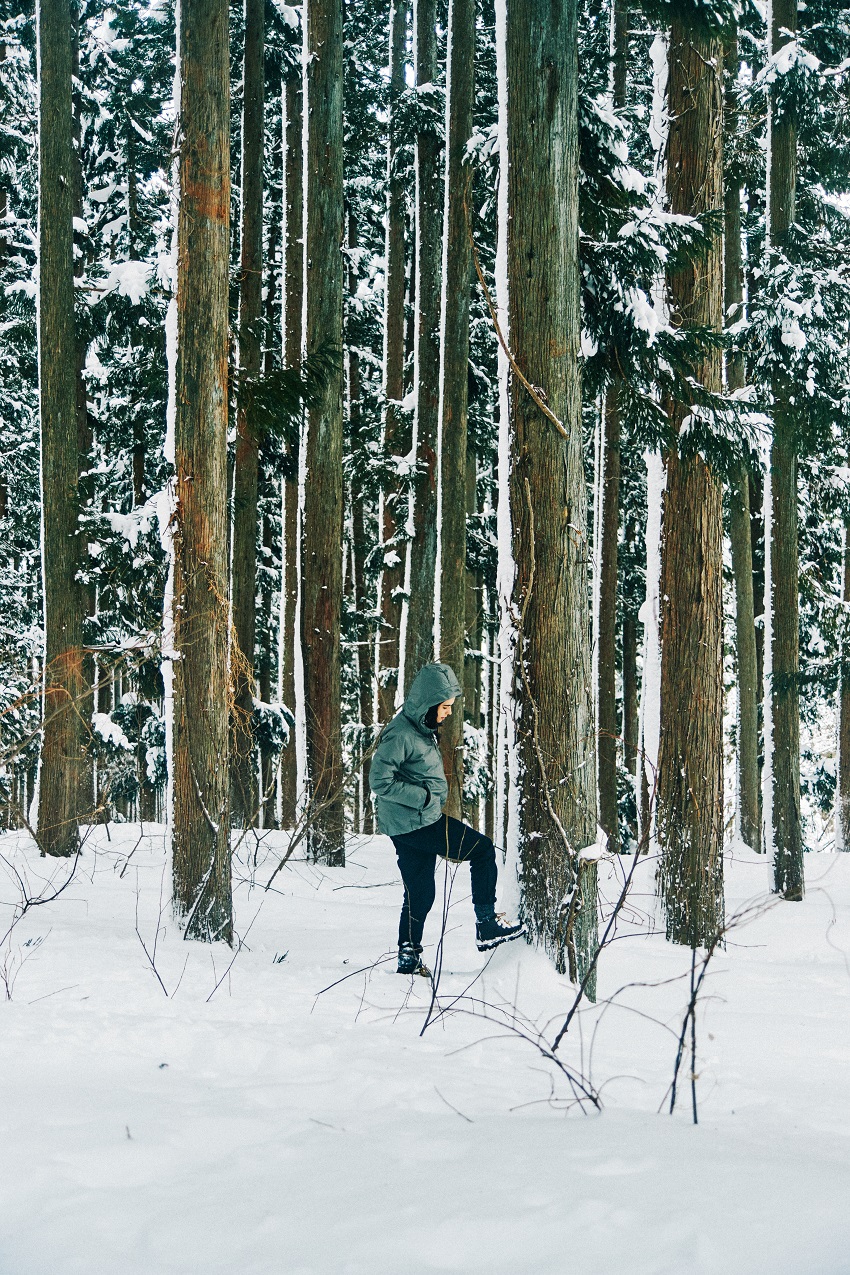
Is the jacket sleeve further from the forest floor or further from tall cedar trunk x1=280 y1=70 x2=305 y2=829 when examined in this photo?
tall cedar trunk x1=280 y1=70 x2=305 y2=829

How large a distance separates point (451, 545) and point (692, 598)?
15.0 ft

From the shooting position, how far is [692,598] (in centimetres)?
749

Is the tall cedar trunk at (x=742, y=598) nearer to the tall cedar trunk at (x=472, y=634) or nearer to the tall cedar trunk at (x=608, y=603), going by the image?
the tall cedar trunk at (x=608, y=603)

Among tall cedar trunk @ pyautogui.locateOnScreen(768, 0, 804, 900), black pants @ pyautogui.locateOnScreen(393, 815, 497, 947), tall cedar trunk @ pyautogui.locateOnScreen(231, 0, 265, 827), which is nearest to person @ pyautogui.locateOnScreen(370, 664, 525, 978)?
black pants @ pyautogui.locateOnScreen(393, 815, 497, 947)

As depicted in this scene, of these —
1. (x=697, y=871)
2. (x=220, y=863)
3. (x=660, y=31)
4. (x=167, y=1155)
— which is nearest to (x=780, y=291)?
(x=660, y=31)

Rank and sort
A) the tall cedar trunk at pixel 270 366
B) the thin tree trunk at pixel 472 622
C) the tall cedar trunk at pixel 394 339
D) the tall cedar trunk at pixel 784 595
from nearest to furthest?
the tall cedar trunk at pixel 784 595 < the tall cedar trunk at pixel 394 339 < the thin tree trunk at pixel 472 622 < the tall cedar trunk at pixel 270 366

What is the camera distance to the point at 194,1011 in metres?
4.69

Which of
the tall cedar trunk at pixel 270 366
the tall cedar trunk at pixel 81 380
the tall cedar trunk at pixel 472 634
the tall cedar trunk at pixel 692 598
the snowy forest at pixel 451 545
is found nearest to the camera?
the snowy forest at pixel 451 545

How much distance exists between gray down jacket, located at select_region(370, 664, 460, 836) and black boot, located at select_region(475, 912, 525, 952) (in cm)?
70

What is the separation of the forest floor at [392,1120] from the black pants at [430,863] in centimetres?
37

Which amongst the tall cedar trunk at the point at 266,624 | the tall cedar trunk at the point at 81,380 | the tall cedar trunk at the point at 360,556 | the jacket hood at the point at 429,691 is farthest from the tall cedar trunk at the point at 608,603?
the jacket hood at the point at 429,691

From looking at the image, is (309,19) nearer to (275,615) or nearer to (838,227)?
(838,227)

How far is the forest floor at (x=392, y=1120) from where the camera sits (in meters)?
2.33

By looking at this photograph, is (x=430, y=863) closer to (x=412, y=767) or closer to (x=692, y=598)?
(x=412, y=767)
